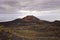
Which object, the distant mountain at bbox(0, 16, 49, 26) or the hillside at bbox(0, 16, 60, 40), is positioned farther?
the distant mountain at bbox(0, 16, 49, 26)

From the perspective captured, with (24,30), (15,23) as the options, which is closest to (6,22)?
(15,23)

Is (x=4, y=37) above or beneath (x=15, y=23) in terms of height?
beneath

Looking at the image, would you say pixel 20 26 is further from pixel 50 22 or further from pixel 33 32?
pixel 50 22

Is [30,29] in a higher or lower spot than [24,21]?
lower

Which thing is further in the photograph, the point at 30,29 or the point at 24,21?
the point at 24,21

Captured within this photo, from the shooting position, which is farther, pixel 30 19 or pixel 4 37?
pixel 30 19

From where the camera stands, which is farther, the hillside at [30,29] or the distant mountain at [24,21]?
the distant mountain at [24,21]

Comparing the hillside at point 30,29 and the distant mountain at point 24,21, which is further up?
the distant mountain at point 24,21

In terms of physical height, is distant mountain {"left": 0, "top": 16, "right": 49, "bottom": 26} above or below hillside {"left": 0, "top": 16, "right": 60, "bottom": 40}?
above
